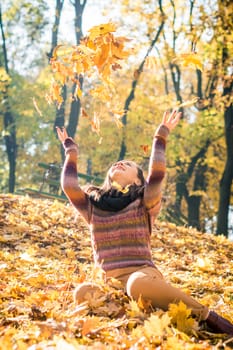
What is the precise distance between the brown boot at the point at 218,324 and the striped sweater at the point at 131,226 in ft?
2.33

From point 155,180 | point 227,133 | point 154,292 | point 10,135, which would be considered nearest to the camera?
point 154,292

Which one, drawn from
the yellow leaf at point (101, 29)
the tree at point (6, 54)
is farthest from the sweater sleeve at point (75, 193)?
the tree at point (6, 54)

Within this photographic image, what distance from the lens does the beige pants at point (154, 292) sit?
9.34ft

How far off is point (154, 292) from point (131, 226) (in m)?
0.62

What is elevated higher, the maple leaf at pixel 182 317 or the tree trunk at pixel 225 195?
the maple leaf at pixel 182 317


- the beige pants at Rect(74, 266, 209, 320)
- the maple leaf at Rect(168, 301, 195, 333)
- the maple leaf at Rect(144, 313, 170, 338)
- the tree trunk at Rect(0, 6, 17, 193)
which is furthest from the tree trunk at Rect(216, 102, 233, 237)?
the tree trunk at Rect(0, 6, 17, 193)

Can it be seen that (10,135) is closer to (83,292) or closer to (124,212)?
(124,212)

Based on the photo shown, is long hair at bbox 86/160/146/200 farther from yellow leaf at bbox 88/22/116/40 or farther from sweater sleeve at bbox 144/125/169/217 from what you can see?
yellow leaf at bbox 88/22/116/40

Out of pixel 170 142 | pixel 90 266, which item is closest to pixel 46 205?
pixel 90 266

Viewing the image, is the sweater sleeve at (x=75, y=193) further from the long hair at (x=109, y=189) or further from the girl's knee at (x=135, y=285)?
the girl's knee at (x=135, y=285)

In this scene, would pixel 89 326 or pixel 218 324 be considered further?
pixel 218 324

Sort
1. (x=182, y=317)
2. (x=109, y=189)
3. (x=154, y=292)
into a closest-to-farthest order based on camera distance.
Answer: (x=182, y=317) < (x=154, y=292) < (x=109, y=189)

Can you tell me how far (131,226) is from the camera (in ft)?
11.3

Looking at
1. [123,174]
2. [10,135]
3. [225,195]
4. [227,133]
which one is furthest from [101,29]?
[10,135]
